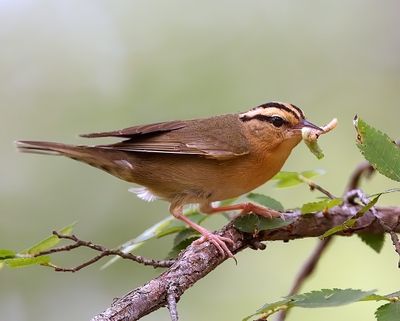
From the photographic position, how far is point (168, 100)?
25.3ft

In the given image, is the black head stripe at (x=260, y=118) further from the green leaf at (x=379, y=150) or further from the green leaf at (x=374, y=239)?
the green leaf at (x=379, y=150)

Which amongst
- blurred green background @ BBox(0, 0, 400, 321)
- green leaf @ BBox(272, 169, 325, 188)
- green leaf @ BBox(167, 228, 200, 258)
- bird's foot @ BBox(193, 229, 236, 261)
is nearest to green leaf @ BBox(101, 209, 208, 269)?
green leaf @ BBox(167, 228, 200, 258)

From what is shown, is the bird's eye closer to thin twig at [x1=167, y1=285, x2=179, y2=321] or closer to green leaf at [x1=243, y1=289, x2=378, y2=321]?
thin twig at [x1=167, y1=285, x2=179, y2=321]

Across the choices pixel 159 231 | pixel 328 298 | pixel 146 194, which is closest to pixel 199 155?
pixel 146 194

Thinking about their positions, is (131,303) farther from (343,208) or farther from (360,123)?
(343,208)

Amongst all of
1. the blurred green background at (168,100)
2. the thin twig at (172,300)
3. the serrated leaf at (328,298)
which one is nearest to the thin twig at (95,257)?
the thin twig at (172,300)

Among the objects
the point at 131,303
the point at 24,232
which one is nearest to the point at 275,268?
the point at 24,232

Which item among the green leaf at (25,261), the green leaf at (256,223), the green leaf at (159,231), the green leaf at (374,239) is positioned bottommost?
the green leaf at (374,239)

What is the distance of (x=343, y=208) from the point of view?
3.80 metres

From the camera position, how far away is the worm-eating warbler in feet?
13.6

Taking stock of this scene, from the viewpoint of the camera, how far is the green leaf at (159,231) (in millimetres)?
3371

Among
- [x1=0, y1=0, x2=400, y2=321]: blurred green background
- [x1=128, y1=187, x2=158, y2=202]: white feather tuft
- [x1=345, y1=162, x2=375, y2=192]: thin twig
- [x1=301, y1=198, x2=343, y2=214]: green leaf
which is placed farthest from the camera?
[x1=0, y1=0, x2=400, y2=321]: blurred green background

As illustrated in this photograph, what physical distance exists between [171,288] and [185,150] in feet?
5.28

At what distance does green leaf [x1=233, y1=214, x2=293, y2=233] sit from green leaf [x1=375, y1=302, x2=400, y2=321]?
1102 mm
